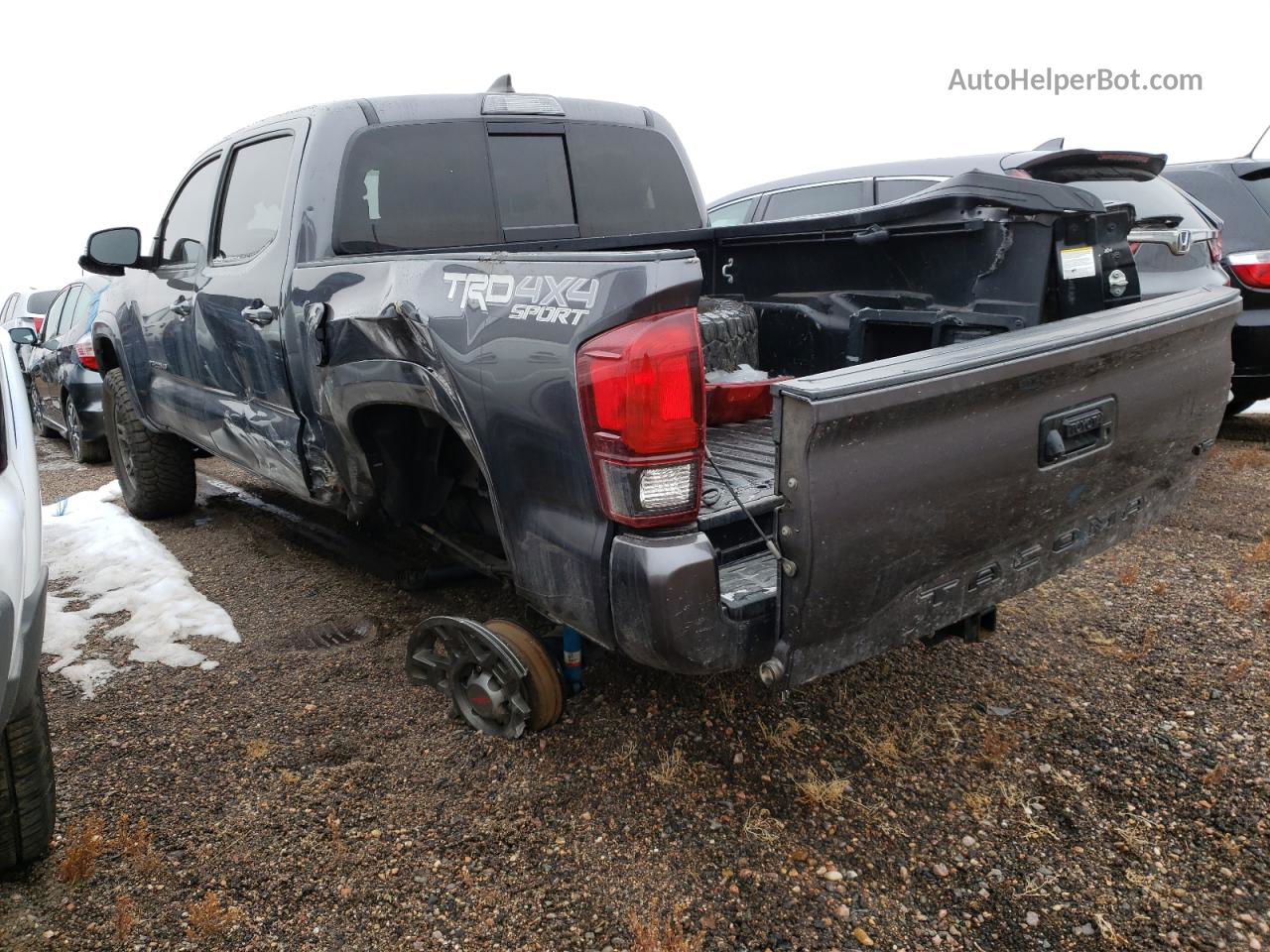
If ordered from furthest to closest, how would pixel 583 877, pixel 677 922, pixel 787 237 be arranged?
pixel 787 237 < pixel 583 877 < pixel 677 922

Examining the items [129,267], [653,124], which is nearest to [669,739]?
[653,124]

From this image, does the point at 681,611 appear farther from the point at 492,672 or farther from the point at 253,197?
the point at 253,197

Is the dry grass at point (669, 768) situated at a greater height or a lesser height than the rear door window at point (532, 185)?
lesser

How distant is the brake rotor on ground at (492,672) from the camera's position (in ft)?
9.21

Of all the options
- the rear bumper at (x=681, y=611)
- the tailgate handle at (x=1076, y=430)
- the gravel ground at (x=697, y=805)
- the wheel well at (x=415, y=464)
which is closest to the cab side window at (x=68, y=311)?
the gravel ground at (x=697, y=805)

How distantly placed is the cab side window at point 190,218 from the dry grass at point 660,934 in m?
3.63

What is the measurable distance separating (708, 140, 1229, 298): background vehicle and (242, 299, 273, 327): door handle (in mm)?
2978

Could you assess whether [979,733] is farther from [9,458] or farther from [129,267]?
[129,267]

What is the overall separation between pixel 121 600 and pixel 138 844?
2.15 meters

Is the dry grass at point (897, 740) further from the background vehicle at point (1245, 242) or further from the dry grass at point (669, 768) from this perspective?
the background vehicle at point (1245, 242)

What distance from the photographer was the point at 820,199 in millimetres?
7156

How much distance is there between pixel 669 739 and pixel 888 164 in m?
5.21

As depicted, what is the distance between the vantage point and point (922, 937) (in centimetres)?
218

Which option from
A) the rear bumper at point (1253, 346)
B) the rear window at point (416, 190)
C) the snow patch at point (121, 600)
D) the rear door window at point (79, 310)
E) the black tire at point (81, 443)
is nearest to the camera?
the rear window at point (416, 190)
